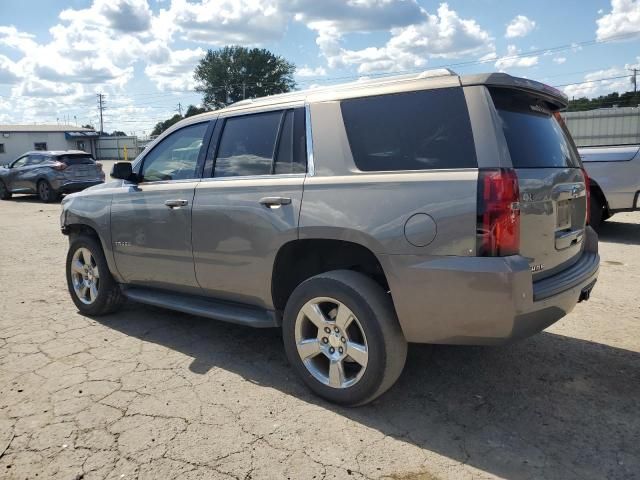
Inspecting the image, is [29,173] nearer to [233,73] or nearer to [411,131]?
[411,131]

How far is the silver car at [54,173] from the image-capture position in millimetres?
16219

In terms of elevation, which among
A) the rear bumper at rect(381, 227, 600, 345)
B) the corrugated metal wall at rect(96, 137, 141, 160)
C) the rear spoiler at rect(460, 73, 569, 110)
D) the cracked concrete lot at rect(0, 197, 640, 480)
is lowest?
the cracked concrete lot at rect(0, 197, 640, 480)

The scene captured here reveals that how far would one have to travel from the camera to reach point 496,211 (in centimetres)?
266

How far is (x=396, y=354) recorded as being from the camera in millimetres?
3049

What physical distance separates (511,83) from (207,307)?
2.61 m

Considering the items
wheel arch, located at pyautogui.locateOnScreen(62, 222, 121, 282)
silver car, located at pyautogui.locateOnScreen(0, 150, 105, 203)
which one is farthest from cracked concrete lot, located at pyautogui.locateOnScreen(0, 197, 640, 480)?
silver car, located at pyautogui.locateOnScreen(0, 150, 105, 203)

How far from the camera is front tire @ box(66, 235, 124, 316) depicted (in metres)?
4.96

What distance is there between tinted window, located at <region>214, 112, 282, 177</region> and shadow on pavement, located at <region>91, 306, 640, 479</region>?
145 cm

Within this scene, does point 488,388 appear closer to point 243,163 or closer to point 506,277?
point 506,277

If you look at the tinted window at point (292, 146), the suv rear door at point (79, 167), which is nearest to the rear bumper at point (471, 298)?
the tinted window at point (292, 146)

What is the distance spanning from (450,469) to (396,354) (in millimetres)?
671

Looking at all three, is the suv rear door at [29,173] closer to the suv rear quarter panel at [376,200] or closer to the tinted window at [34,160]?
the tinted window at [34,160]

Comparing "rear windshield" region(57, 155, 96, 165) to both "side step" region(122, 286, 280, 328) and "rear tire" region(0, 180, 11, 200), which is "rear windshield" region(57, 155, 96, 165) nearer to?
"rear tire" region(0, 180, 11, 200)

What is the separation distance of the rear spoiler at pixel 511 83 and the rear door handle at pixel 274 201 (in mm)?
1274
